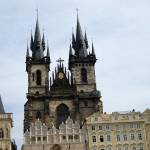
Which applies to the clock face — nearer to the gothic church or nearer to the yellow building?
the gothic church

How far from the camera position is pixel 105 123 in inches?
3135

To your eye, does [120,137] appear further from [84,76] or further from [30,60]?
[30,60]

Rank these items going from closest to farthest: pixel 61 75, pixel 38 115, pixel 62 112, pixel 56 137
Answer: pixel 56 137 < pixel 38 115 < pixel 62 112 < pixel 61 75

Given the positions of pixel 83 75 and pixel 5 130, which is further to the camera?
pixel 83 75

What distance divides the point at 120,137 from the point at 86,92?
1940 cm

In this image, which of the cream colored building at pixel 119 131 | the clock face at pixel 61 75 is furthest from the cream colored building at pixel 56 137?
the clock face at pixel 61 75

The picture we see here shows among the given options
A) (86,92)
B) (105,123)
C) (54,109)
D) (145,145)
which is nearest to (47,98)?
(54,109)

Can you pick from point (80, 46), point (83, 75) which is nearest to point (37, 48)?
point (80, 46)

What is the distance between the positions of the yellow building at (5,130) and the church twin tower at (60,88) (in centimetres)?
1653

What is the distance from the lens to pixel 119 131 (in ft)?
259

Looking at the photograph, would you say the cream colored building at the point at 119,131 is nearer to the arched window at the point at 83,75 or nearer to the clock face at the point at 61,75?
the arched window at the point at 83,75

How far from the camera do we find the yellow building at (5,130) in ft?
233

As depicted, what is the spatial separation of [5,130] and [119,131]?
20.8 m

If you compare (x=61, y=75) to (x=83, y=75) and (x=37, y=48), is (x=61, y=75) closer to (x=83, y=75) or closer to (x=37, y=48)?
(x=83, y=75)
